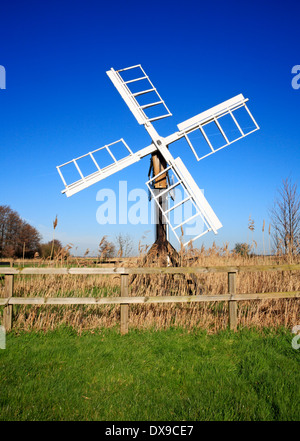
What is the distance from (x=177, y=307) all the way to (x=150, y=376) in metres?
2.32

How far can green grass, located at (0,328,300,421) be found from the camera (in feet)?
9.52

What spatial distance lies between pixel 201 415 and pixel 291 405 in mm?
914

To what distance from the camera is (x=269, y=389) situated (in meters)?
3.28

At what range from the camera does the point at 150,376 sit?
3.70 meters

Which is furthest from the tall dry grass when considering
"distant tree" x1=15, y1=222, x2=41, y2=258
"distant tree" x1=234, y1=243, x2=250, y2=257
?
"distant tree" x1=15, y1=222, x2=41, y2=258

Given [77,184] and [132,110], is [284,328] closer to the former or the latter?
[77,184]

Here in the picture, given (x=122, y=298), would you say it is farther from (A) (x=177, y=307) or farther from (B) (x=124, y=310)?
(A) (x=177, y=307)

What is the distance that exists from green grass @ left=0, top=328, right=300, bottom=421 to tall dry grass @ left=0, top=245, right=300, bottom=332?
368mm

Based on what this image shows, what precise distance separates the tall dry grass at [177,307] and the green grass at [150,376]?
14.5 inches
